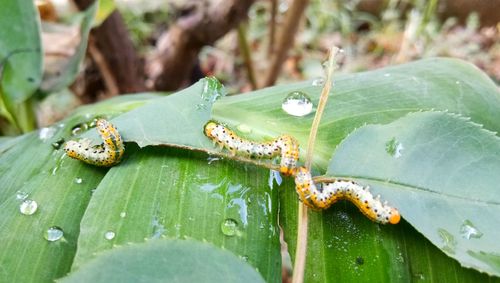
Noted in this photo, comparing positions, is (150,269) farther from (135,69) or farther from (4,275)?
(135,69)

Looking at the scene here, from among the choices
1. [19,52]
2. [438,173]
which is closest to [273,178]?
[438,173]

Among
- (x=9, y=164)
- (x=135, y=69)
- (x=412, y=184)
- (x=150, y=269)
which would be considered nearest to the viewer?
(x=150, y=269)

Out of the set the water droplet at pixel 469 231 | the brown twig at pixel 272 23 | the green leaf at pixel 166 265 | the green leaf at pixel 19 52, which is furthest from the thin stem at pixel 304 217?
the brown twig at pixel 272 23

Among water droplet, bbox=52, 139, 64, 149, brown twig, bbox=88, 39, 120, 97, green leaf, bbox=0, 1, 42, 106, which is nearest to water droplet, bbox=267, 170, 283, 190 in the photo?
water droplet, bbox=52, 139, 64, 149

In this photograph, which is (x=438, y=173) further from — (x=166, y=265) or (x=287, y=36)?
(x=287, y=36)

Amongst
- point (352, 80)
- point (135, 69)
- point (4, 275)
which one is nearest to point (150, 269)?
point (4, 275)
